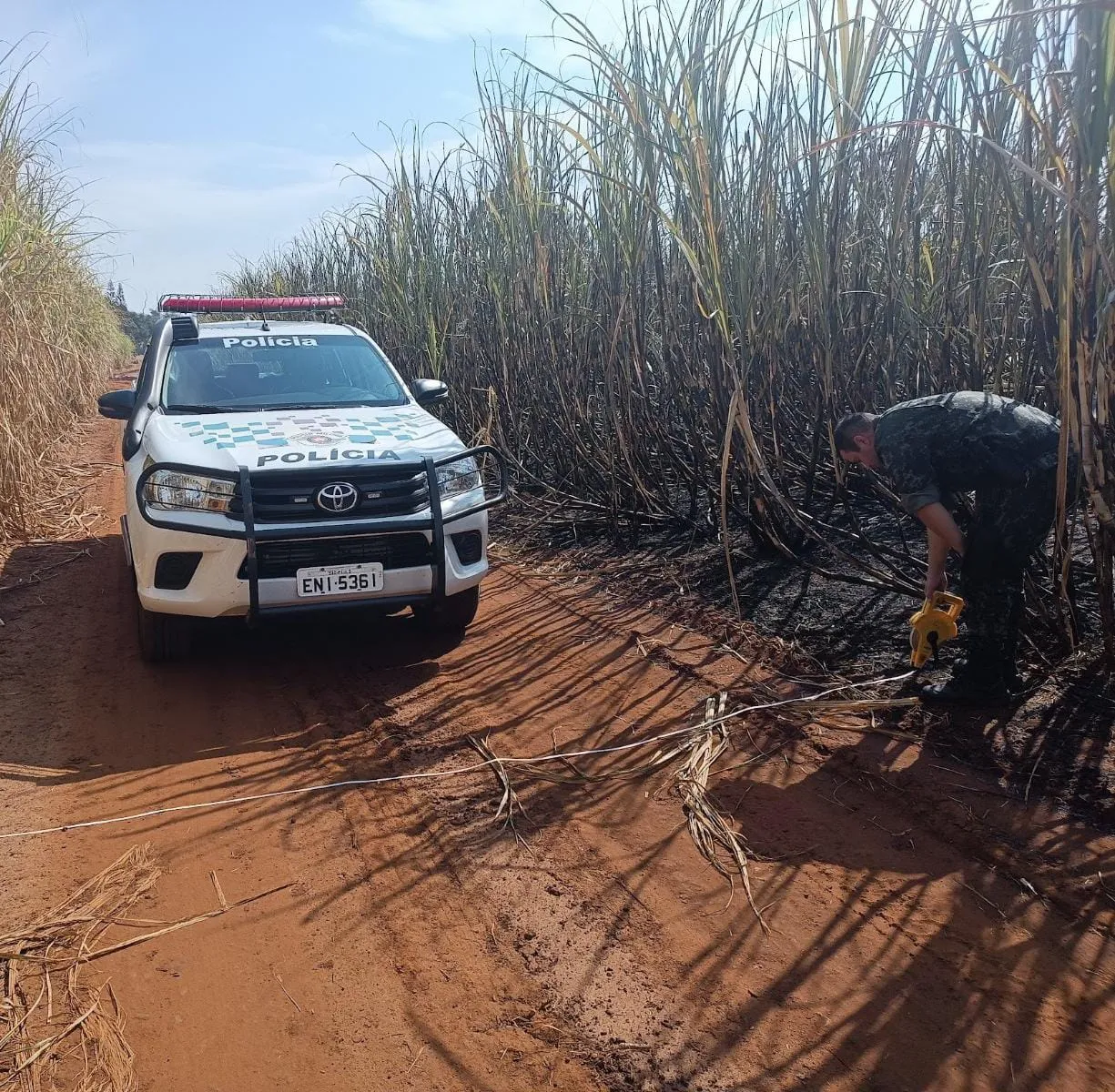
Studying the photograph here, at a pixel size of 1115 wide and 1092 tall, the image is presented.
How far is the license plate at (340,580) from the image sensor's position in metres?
4.28

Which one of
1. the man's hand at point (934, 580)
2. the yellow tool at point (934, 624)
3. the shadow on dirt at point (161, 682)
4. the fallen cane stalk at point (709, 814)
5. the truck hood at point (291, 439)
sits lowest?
the shadow on dirt at point (161, 682)

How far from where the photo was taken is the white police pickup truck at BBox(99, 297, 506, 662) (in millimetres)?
4227

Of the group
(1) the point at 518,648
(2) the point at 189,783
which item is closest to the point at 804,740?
(1) the point at 518,648

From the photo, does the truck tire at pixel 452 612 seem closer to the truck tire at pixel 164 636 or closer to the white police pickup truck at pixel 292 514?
the white police pickup truck at pixel 292 514

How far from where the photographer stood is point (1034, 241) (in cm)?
348

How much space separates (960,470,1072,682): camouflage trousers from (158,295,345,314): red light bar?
5.38 meters

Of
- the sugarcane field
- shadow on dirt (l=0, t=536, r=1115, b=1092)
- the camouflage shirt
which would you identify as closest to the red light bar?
the sugarcane field

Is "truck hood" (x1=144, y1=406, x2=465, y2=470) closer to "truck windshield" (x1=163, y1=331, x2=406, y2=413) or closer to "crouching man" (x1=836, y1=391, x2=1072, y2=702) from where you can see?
"truck windshield" (x1=163, y1=331, x2=406, y2=413)

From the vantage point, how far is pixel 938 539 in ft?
12.4

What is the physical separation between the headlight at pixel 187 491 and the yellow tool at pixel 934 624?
2908mm

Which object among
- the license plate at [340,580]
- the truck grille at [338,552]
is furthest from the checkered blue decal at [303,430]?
the license plate at [340,580]

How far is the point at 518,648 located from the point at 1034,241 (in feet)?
9.43

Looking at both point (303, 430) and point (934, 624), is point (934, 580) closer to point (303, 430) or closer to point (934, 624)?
point (934, 624)

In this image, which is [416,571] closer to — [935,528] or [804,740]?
[804,740]
